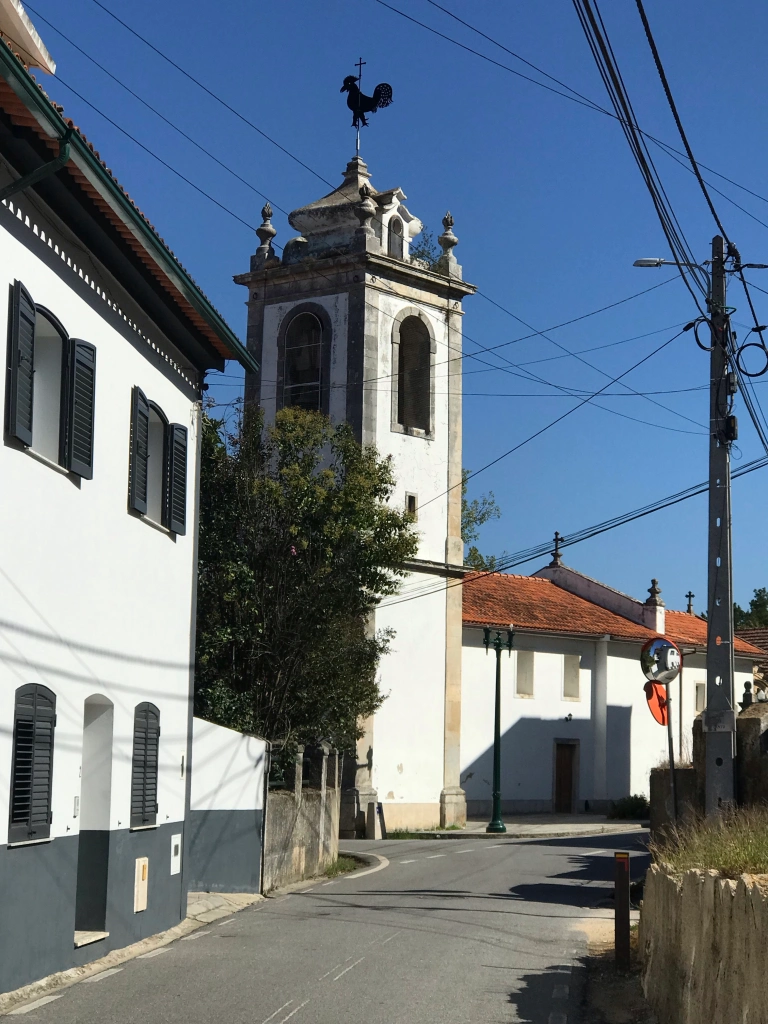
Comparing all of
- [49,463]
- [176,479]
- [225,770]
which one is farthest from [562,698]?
[49,463]

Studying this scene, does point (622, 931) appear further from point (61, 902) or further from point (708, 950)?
point (61, 902)

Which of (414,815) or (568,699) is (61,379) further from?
(568,699)

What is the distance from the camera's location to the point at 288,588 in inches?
1042

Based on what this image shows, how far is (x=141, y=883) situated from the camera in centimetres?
1457

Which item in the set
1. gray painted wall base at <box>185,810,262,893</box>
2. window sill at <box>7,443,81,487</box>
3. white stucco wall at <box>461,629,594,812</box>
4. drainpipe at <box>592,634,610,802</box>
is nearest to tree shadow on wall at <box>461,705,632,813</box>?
white stucco wall at <box>461,629,594,812</box>

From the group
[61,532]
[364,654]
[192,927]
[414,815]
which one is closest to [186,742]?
[192,927]

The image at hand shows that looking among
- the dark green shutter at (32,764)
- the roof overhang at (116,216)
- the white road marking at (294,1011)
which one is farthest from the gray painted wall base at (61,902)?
the roof overhang at (116,216)

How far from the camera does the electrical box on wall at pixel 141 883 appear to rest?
1439 cm

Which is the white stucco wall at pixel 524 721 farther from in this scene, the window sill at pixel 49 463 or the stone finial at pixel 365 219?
the window sill at pixel 49 463

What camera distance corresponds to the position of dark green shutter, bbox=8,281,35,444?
1115 cm

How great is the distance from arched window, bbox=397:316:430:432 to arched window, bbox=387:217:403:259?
198cm

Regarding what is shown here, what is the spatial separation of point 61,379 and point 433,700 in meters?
26.3

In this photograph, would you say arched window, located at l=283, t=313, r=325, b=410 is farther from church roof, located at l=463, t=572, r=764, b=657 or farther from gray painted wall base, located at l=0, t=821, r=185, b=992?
gray painted wall base, located at l=0, t=821, r=185, b=992

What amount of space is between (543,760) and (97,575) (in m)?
33.6
